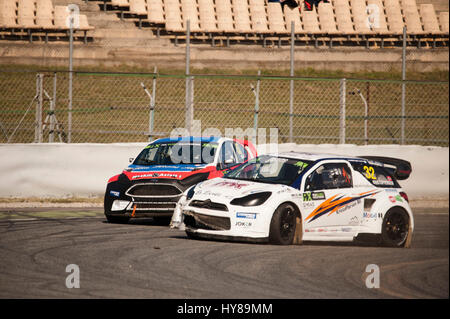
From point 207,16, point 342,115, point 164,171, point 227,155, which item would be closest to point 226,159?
point 227,155

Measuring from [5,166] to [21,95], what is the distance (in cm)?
380

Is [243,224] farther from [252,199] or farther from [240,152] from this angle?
[240,152]

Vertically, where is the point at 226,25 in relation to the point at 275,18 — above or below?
below

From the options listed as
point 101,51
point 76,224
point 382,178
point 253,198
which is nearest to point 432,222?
point 382,178

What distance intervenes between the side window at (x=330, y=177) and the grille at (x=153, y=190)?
239 centimetres

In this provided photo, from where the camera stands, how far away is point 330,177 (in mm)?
11016

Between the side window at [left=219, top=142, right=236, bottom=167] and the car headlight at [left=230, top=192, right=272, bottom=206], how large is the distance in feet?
9.82

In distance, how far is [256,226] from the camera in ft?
33.0

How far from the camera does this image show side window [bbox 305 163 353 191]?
35.4ft

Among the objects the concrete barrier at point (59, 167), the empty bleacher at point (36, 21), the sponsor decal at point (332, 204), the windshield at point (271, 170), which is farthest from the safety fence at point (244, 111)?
the empty bleacher at point (36, 21)

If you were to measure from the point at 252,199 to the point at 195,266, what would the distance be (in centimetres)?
198

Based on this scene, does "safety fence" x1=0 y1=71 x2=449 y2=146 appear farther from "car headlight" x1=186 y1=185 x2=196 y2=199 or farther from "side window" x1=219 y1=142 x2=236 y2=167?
"car headlight" x1=186 y1=185 x2=196 y2=199

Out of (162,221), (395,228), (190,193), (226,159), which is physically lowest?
(162,221)
